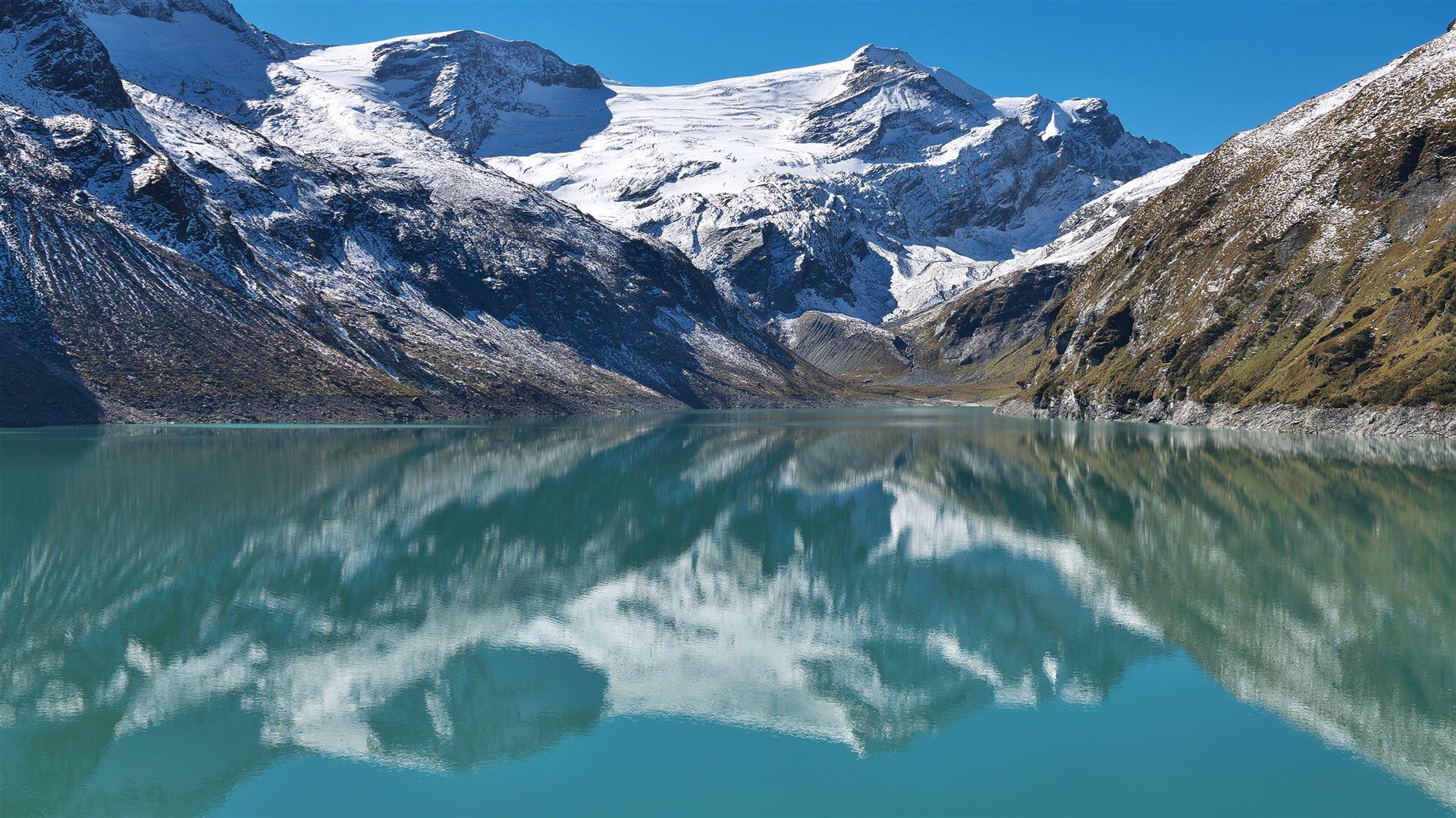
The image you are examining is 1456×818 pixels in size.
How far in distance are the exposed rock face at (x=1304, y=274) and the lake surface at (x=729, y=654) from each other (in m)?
56.0

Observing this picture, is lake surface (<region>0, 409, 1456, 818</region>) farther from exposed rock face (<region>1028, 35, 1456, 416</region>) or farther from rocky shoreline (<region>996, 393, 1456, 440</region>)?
exposed rock face (<region>1028, 35, 1456, 416</region>)

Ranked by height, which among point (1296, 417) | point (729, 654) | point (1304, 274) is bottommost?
point (729, 654)

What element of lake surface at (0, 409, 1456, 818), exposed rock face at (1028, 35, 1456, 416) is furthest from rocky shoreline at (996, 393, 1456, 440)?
lake surface at (0, 409, 1456, 818)

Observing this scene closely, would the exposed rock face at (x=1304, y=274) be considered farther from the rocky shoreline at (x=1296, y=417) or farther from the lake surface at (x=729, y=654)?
the lake surface at (x=729, y=654)

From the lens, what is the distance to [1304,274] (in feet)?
430

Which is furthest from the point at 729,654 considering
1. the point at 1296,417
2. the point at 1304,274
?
the point at 1304,274

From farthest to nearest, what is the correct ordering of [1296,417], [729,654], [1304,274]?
[1304,274]
[1296,417]
[729,654]

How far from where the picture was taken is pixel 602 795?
17.0 meters

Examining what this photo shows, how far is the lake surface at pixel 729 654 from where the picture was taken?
1739cm

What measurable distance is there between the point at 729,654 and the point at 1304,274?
442 ft

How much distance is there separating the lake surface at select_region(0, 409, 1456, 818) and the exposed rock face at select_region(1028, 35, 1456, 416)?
184ft

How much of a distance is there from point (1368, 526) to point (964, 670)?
29.2 meters

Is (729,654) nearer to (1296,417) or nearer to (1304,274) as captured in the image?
(1296,417)

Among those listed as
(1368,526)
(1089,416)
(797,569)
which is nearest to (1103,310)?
(1089,416)
